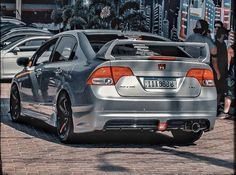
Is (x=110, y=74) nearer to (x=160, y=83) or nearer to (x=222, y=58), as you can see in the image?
(x=160, y=83)

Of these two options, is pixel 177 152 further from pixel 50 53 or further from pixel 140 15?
pixel 140 15

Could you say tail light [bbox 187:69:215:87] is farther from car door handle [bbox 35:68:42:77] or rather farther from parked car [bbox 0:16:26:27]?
parked car [bbox 0:16:26:27]

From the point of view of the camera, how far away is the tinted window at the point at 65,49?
8.62m

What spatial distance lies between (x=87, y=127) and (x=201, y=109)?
1.42 metres

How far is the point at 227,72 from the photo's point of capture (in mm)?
11453

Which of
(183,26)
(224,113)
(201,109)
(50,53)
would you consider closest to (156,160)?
(201,109)

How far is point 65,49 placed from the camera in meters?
8.88

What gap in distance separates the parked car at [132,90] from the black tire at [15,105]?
164 centimetres

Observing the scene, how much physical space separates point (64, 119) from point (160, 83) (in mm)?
1368

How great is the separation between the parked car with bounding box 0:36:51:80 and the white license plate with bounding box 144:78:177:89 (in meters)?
9.90

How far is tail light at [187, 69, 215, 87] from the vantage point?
786 centimetres

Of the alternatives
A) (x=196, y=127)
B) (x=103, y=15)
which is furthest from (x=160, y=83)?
(x=103, y=15)

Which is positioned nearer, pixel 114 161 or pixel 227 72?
pixel 114 161

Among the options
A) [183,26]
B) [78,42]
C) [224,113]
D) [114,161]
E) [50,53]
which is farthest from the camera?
[183,26]
